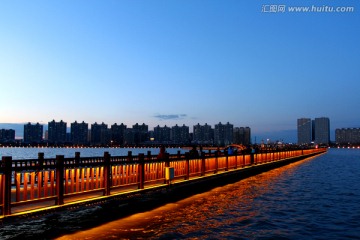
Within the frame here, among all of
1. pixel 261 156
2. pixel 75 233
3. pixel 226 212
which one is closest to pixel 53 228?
pixel 75 233

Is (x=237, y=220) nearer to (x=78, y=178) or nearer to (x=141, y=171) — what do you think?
(x=141, y=171)

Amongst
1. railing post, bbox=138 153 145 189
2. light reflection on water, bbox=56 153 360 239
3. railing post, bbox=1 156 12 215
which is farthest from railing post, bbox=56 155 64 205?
railing post, bbox=138 153 145 189

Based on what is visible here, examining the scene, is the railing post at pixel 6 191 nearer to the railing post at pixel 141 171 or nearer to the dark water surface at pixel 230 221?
the dark water surface at pixel 230 221

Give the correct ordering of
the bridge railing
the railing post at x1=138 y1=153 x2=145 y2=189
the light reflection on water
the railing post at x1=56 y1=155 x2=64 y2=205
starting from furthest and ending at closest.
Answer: the railing post at x1=138 y1=153 x2=145 y2=189
the light reflection on water
the railing post at x1=56 y1=155 x2=64 y2=205
the bridge railing

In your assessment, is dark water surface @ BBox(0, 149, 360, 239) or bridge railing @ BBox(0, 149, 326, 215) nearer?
bridge railing @ BBox(0, 149, 326, 215)

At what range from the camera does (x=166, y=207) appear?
19.3 meters

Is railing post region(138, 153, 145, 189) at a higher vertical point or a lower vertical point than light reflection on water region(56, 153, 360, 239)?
higher

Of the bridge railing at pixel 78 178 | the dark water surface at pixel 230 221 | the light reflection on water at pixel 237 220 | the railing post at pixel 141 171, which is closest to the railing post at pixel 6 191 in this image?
the bridge railing at pixel 78 178

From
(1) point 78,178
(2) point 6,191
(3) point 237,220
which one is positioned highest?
(1) point 78,178

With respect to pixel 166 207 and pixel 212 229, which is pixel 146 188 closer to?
pixel 166 207

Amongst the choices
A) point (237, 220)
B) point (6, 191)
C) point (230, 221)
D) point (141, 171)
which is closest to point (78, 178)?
point (6, 191)

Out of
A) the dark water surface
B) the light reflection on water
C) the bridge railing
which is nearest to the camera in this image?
the bridge railing

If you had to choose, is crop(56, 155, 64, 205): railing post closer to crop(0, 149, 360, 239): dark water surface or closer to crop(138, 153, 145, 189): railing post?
crop(0, 149, 360, 239): dark water surface

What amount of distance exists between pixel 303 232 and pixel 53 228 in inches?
361
